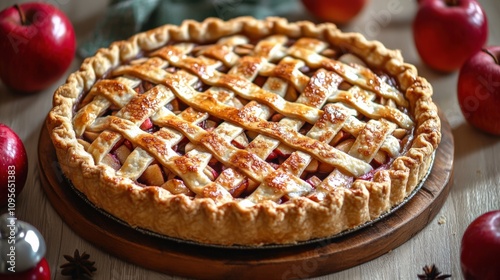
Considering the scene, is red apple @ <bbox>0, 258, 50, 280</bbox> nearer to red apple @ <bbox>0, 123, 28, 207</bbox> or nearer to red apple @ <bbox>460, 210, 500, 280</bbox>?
red apple @ <bbox>0, 123, 28, 207</bbox>

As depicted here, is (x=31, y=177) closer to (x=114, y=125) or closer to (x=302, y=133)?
(x=114, y=125)

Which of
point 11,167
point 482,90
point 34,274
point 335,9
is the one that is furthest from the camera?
point 335,9

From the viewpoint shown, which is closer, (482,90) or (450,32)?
(482,90)

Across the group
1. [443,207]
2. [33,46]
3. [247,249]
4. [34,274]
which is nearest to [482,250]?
[443,207]

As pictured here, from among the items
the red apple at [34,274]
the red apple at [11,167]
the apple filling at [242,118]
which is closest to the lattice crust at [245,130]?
the apple filling at [242,118]

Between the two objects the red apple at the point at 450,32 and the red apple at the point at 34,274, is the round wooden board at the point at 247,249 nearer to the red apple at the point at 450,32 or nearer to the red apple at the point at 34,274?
the red apple at the point at 34,274

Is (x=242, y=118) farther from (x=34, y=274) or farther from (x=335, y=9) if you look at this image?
(x=335, y=9)

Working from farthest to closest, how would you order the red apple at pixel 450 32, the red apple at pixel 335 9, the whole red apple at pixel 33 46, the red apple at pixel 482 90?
the red apple at pixel 335 9
the red apple at pixel 450 32
the whole red apple at pixel 33 46
the red apple at pixel 482 90
